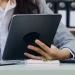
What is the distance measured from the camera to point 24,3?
1379mm

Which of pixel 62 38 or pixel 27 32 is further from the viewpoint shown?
pixel 62 38

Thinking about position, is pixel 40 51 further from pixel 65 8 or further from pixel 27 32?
pixel 65 8

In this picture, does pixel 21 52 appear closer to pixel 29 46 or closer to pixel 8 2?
pixel 29 46

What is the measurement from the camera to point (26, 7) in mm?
1365

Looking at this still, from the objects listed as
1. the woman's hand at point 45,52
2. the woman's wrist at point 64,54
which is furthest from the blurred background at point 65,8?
the woman's hand at point 45,52

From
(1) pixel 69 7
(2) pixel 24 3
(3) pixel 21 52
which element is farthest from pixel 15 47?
(1) pixel 69 7

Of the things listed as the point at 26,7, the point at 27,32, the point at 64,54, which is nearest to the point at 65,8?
the point at 26,7

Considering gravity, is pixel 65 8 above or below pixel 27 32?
below

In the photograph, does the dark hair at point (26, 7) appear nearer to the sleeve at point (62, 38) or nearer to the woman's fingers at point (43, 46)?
the sleeve at point (62, 38)

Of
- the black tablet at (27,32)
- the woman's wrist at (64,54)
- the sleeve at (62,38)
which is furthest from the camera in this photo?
the sleeve at (62,38)

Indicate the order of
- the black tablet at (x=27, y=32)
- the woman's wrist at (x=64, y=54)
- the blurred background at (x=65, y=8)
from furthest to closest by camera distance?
1. the blurred background at (x=65, y=8)
2. the woman's wrist at (x=64, y=54)
3. the black tablet at (x=27, y=32)

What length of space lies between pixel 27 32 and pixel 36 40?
5 cm

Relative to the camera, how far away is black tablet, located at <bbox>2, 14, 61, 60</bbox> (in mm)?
915

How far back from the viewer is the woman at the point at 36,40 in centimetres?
98
